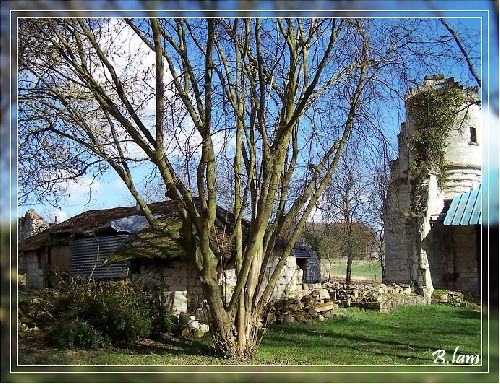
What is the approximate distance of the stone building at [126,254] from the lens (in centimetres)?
1255

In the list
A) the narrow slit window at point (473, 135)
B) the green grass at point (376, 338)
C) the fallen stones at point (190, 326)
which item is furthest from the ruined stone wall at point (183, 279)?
the narrow slit window at point (473, 135)

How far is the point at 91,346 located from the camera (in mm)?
9188

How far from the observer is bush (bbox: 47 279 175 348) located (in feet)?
31.1

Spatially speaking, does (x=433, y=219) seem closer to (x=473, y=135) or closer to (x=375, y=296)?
(x=473, y=135)

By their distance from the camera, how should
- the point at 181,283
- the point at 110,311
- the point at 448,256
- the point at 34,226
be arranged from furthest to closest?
the point at 34,226 → the point at 448,256 → the point at 181,283 → the point at 110,311

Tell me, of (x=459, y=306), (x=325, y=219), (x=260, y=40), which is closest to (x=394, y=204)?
(x=459, y=306)

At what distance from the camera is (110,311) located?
382 inches

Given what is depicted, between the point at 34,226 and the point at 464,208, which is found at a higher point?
the point at 464,208

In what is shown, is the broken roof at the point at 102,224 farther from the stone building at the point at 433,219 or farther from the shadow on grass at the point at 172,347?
the stone building at the point at 433,219

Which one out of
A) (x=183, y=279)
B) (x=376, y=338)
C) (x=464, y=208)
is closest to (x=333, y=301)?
(x=183, y=279)

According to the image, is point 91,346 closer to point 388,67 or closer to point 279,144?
point 279,144

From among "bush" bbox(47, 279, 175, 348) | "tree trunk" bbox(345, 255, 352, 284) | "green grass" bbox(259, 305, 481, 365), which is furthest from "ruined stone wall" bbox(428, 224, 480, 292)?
"bush" bbox(47, 279, 175, 348)

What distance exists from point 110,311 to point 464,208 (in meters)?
9.92

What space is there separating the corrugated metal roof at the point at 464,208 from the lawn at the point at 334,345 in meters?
2.51
